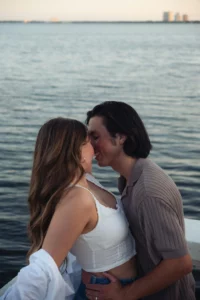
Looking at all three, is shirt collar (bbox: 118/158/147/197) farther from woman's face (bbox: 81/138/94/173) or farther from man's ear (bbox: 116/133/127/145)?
woman's face (bbox: 81/138/94/173)

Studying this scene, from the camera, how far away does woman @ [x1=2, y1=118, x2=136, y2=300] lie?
2396 millimetres

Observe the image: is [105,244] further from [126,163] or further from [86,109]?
[86,109]

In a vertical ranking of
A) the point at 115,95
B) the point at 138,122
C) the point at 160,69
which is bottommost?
the point at 160,69

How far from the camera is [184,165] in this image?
12477 mm

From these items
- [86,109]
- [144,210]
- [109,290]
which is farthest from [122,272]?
[86,109]

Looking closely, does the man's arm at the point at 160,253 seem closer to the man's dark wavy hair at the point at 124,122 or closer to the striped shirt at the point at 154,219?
the striped shirt at the point at 154,219

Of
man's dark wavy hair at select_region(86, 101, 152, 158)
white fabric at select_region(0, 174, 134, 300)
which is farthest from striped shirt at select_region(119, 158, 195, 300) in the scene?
white fabric at select_region(0, 174, 134, 300)

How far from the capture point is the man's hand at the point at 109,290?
8.79 feet

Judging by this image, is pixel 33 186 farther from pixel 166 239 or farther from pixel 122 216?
Answer: pixel 166 239

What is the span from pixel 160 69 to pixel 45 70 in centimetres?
779

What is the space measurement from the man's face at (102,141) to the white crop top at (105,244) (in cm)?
32

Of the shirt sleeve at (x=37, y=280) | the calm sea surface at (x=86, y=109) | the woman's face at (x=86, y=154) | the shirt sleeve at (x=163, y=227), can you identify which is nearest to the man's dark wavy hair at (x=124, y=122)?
the woman's face at (x=86, y=154)

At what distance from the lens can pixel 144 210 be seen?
266 cm

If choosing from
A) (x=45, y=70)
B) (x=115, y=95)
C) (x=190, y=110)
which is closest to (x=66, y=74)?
(x=45, y=70)
